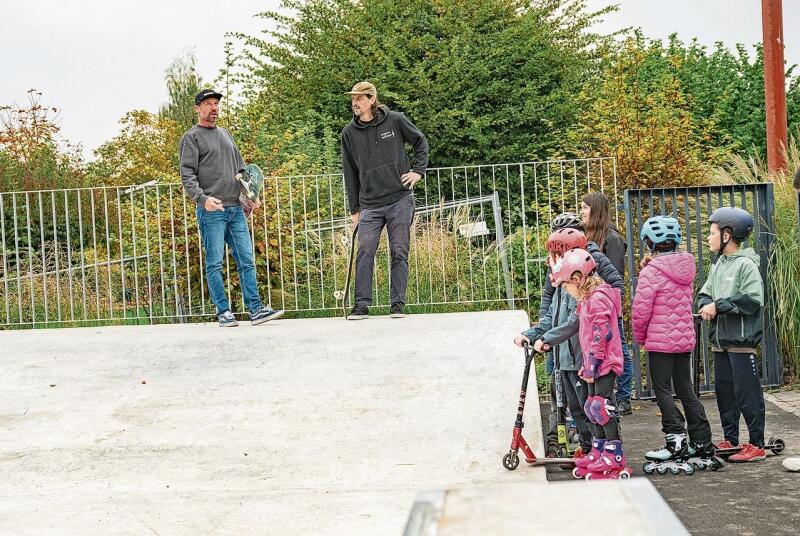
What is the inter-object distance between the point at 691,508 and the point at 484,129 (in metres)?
14.5

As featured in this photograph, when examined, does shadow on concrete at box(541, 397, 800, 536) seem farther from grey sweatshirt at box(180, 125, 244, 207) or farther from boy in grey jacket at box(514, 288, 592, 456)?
grey sweatshirt at box(180, 125, 244, 207)

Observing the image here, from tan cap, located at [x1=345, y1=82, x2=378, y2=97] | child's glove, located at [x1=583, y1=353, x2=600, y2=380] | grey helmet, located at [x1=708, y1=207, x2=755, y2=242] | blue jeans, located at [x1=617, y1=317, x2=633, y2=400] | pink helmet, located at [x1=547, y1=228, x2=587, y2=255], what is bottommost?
blue jeans, located at [x1=617, y1=317, x2=633, y2=400]

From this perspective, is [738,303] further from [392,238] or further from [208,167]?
[208,167]

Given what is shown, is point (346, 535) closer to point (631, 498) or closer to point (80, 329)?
point (631, 498)

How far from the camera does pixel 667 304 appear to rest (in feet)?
20.1

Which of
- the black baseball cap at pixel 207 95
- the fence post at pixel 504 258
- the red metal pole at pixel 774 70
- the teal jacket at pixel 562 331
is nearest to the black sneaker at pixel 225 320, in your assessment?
the black baseball cap at pixel 207 95

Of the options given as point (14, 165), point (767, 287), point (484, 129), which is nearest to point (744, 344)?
point (767, 287)

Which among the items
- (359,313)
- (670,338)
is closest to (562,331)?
(670,338)

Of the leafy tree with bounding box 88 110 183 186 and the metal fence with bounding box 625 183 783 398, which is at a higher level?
the leafy tree with bounding box 88 110 183 186

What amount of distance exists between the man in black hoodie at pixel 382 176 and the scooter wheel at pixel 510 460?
10.9 ft

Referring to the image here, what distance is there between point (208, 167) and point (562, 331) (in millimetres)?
4240

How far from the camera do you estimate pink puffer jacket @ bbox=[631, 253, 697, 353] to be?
6086mm

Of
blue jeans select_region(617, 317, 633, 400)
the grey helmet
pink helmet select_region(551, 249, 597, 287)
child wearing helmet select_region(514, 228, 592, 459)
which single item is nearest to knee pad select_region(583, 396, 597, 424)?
child wearing helmet select_region(514, 228, 592, 459)

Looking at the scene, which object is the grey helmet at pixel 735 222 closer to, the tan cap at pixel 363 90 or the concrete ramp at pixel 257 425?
the concrete ramp at pixel 257 425
